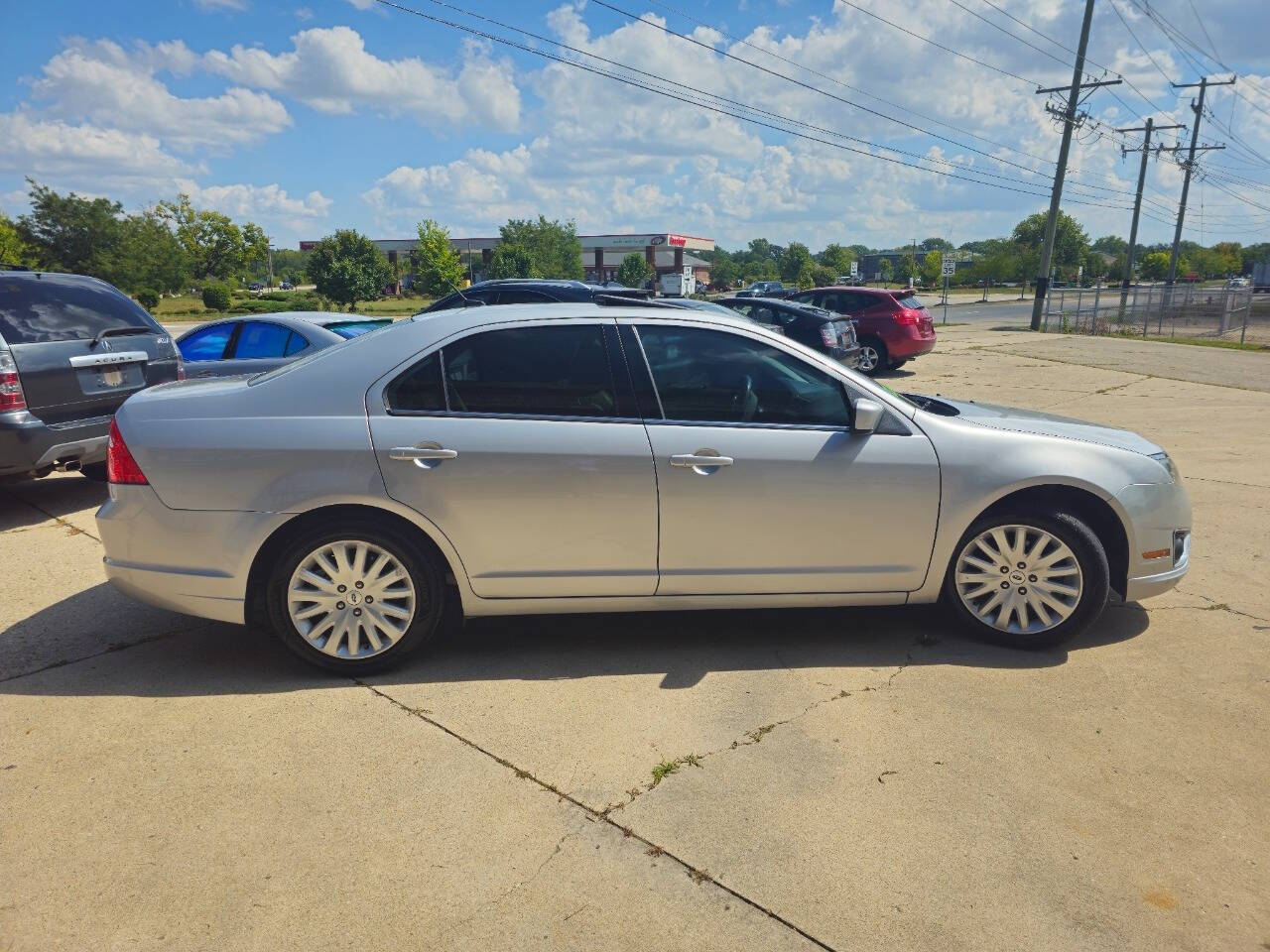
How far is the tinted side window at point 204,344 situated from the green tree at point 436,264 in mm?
63936

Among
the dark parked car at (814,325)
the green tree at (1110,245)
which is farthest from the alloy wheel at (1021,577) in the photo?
the green tree at (1110,245)

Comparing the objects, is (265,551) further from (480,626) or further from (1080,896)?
(1080,896)

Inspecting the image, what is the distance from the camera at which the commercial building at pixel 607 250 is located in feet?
357

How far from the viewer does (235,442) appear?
3746 millimetres

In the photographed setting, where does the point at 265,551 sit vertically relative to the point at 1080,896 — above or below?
above

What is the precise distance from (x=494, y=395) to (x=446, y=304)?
340 inches

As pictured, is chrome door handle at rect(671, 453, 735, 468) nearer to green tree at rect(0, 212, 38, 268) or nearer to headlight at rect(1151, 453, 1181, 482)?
headlight at rect(1151, 453, 1181, 482)

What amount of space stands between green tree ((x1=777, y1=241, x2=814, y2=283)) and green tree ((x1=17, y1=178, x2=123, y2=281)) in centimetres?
7900

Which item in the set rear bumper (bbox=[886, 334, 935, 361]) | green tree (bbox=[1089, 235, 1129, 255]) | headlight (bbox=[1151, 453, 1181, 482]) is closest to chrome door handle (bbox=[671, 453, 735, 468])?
headlight (bbox=[1151, 453, 1181, 482])

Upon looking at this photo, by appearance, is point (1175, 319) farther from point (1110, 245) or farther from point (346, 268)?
point (1110, 245)

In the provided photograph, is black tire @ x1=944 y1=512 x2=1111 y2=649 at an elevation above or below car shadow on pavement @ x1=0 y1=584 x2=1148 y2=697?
above

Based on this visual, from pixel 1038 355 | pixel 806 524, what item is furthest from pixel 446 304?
pixel 1038 355

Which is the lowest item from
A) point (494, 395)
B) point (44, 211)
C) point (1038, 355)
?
point (1038, 355)

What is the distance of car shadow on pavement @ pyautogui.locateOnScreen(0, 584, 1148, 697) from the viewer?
12.9 feet
